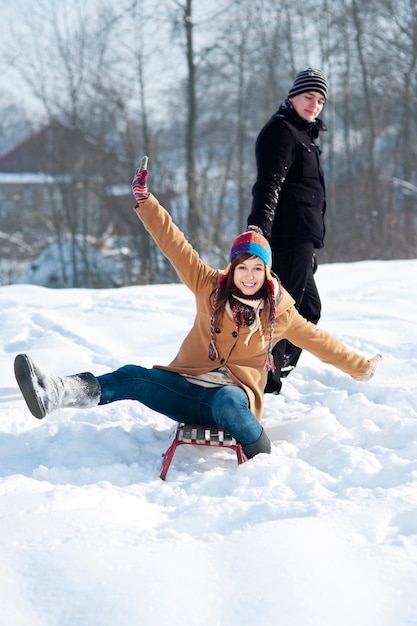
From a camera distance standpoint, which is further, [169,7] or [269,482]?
[169,7]

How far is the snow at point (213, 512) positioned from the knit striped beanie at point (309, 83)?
1.64 metres

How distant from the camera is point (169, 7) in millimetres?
16031

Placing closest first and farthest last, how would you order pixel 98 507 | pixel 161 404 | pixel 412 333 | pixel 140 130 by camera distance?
pixel 98 507 → pixel 161 404 → pixel 412 333 → pixel 140 130

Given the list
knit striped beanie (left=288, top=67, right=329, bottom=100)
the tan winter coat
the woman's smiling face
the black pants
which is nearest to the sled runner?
the tan winter coat

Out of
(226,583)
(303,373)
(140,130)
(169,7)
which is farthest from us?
(140,130)

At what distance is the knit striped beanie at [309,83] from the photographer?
3588 millimetres

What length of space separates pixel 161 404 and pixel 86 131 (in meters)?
19.2

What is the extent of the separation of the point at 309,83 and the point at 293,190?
56 centimetres

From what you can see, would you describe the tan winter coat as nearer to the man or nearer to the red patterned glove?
the red patterned glove

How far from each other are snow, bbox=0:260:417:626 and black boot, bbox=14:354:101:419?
25 cm

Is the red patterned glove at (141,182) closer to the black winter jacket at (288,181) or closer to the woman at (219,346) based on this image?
the woman at (219,346)

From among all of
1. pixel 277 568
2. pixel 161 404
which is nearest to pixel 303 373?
pixel 161 404

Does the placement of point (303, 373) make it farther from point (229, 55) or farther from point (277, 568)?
point (229, 55)

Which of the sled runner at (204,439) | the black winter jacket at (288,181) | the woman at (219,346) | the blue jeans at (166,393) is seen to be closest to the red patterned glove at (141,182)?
the woman at (219,346)
